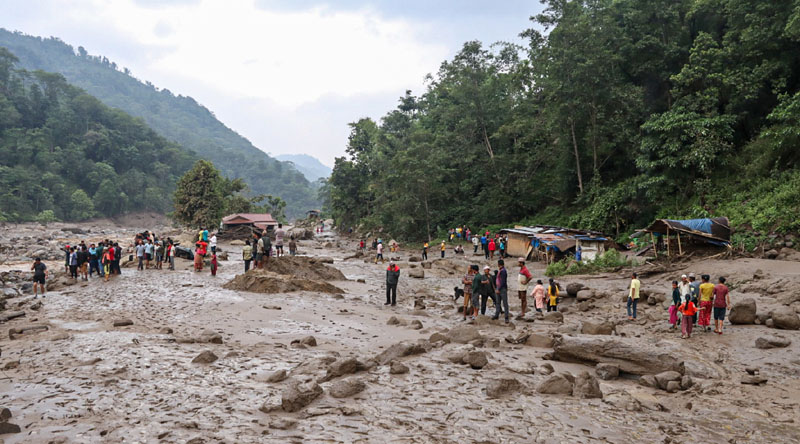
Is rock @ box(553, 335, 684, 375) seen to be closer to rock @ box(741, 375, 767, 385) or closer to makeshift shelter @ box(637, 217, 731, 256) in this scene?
rock @ box(741, 375, 767, 385)

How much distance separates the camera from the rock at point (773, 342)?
9.72m

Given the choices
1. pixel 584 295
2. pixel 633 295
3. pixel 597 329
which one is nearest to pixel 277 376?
pixel 597 329

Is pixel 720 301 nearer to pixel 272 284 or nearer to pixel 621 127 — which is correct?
pixel 272 284

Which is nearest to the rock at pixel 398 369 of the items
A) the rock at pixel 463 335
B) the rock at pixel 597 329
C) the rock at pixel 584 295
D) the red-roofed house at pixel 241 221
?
the rock at pixel 463 335

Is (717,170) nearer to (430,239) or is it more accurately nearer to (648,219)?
(648,219)

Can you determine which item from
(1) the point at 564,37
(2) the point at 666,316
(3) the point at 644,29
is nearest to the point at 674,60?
(3) the point at 644,29

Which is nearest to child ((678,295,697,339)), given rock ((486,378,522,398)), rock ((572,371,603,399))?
rock ((572,371,603,399))

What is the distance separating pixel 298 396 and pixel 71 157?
334ft

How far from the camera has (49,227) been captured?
67875mm

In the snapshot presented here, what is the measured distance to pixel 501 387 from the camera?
7125 mm

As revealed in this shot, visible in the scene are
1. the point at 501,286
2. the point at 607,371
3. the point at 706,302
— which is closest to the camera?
the point at 607,371

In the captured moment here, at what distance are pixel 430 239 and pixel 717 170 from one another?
80.2 feet

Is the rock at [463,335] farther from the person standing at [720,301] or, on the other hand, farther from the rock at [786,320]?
the rock at [786,320]

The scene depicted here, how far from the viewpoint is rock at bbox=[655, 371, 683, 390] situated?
7.62 meters
